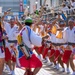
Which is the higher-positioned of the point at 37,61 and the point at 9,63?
the point at 37,61

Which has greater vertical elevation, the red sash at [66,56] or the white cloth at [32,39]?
the white cloth at [32,39]

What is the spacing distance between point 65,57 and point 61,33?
0.99 meters

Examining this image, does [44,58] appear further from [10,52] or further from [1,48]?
[1,48]

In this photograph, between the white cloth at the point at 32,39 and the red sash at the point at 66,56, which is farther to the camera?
the red sash at the point at 66,56

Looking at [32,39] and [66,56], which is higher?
[32,39]

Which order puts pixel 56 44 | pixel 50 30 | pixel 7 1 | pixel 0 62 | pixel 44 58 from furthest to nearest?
1. pixel 7 1
2. pixel 44 58
3. pixel 50 30
4. pixel 56 44
5. pixel 0 62

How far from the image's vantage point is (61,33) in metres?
11.0

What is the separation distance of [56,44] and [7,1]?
102549 mm

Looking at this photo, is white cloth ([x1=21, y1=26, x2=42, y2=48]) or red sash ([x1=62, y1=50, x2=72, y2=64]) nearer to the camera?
white cloth ([x1=21, y1=26, x2=42, y2=48])

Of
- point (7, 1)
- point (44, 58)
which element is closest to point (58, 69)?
point (44, 58)

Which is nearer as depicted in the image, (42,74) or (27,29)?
(27,29)

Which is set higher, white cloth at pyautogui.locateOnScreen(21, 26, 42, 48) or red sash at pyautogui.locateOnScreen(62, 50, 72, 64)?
white cloth at pyautogui.locateOnScreen(21, 26, 42, 48)

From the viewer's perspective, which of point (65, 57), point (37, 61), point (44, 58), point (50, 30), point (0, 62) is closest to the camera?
point (37, 61)

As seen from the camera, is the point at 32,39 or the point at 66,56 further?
the point at 66,56
